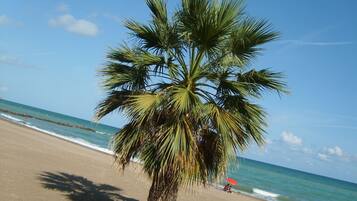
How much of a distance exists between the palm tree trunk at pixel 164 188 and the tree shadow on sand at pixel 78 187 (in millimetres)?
2882

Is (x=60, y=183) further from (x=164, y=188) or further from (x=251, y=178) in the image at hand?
(x=251, y=178)

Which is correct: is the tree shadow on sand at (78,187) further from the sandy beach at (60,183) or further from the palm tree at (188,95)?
the palm tree at (188,95)

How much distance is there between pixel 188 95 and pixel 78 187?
19.9 ft

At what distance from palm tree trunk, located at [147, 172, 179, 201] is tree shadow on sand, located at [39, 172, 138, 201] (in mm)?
2882

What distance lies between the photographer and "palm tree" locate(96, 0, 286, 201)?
7859 mm

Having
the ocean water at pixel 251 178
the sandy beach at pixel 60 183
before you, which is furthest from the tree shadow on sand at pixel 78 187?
the ocean water at pixel 251 178

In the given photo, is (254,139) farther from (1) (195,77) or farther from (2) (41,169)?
(2) (41,169)

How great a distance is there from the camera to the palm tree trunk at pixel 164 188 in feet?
26.9

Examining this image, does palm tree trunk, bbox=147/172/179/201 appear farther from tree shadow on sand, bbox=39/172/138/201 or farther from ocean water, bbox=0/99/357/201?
tree shadow on sand, bbox=39/172/138/201

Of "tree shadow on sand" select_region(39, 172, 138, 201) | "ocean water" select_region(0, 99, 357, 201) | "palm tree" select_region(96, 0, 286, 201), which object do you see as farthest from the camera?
"ocean water" select_region(0, 99, 357, 201)

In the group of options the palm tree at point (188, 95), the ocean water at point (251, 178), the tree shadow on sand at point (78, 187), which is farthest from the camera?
the ocean water at point (251, 178)

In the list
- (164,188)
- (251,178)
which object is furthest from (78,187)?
(251,178)

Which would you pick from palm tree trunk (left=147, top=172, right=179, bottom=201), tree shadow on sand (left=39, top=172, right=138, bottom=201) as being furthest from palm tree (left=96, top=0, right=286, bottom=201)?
tree shadow on sand (left=39, top=172, right=138, bottom=201)

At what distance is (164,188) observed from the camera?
8.34 meters
